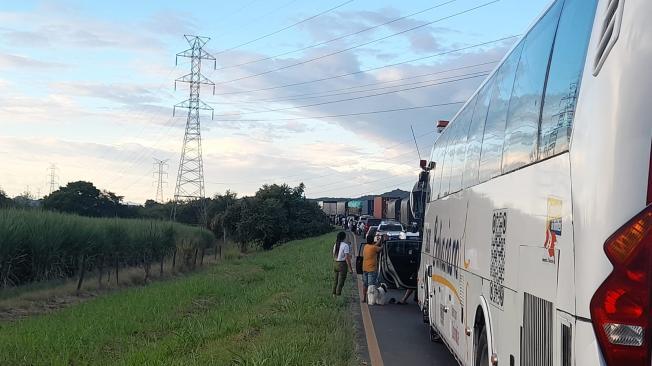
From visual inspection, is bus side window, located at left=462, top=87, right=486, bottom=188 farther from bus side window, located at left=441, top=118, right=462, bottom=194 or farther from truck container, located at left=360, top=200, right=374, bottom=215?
truck container, located at left=360, top=200, right=374, bottom=215

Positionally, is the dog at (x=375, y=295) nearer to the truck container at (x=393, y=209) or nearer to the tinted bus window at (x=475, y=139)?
the tinted bus window at (x=475, y=139)

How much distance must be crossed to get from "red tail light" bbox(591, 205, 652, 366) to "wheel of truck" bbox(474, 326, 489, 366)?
293 centimetres

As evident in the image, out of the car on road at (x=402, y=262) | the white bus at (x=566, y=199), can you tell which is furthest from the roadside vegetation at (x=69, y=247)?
the white bus at (x=566, y=199)

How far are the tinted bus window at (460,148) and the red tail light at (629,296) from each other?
496 centimetres

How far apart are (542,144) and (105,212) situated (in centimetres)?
6614

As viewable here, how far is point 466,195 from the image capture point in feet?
23.7

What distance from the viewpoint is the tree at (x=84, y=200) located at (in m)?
58.4

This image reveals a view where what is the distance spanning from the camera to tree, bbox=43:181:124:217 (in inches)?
2298

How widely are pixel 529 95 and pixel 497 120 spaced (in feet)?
3.81

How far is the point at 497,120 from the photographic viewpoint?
20.2 feet

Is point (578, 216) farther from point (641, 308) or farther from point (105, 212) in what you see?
point (105, 212)

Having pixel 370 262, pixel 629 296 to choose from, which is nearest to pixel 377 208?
pixel 370 262

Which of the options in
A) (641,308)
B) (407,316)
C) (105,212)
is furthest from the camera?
(105,212)

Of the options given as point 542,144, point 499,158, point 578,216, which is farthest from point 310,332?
point 578,216
